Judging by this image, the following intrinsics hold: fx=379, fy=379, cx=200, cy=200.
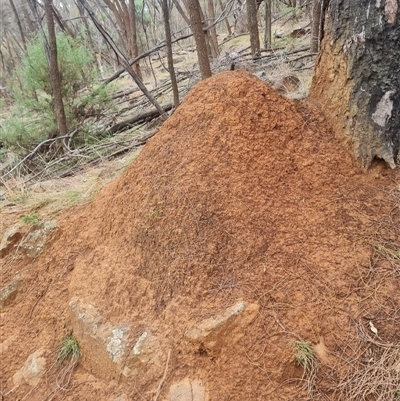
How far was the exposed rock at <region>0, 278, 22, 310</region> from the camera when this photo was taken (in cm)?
232

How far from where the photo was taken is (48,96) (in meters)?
5.84

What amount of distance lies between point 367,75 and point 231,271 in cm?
120

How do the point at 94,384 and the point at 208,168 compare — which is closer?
the point at 94,384

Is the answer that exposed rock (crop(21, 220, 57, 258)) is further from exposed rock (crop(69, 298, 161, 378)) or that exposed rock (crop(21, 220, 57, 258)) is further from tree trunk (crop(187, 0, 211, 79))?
tree trunk (crop(187, 0, 211, 79))

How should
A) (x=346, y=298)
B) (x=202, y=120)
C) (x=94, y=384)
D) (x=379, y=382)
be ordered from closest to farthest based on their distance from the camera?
(x=379, y=382) < (x=346, y=298) < (x=94, y=384) < (x=202, y=120)

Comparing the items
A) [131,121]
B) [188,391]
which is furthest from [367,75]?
[131,121]

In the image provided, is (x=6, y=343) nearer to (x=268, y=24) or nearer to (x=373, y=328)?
(x=373, y=328)

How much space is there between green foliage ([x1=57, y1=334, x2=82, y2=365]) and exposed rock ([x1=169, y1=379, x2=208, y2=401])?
0.58 meters

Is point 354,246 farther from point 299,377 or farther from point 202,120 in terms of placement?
point 202,120

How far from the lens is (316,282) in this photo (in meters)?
1.66

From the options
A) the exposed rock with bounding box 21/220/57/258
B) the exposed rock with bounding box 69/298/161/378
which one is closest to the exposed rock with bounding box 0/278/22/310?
the exposed rock with bounding box 21/220/57/258

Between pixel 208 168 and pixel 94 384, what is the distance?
1.16 meters

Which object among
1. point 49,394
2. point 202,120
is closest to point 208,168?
point 202,120

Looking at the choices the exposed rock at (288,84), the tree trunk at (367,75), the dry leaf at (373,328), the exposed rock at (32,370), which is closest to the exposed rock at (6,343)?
the exposed rock at (32,370)
